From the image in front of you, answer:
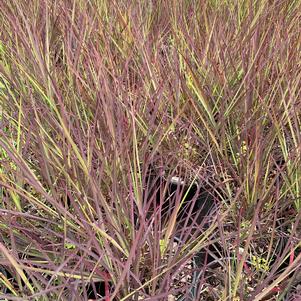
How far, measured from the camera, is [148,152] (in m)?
0.98

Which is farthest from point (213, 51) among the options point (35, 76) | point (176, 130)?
point (35, 76)

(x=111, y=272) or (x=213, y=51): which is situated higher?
(x=213, y=51)

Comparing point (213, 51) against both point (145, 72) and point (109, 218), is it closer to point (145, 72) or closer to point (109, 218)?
point (145, 72)

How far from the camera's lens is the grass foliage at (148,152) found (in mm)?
648

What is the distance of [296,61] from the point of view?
1.02 meters

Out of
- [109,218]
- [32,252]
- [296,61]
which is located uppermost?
[296,61]

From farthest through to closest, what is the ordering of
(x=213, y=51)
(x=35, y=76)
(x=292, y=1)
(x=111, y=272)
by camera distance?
(x=292, y=1) → (x=213, y=51) → (x=35, y=76) → (x=111, y=272)

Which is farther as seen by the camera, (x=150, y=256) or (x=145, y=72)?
(x=145, y=72)

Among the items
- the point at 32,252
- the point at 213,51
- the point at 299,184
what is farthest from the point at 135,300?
the point at 213,51

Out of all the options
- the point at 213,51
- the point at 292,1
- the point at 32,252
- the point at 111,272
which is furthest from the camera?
the point at 292,1

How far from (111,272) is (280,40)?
0.73 m

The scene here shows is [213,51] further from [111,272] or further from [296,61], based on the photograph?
[111,272]

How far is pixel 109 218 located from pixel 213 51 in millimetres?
674

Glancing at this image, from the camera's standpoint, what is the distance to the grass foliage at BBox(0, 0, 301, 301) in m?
0.65
